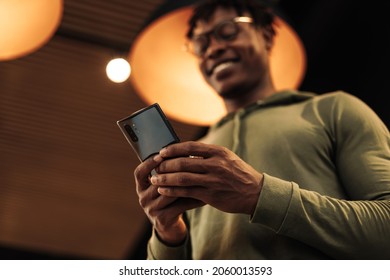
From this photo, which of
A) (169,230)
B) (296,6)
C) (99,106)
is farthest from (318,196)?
(99,106)

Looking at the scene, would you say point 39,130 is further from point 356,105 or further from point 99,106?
point 356,105

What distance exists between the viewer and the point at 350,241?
1.44 meters

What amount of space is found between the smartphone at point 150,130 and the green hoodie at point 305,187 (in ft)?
0.68

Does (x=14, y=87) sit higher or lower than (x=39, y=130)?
higher

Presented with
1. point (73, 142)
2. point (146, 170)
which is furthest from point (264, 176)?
point (73, 142)

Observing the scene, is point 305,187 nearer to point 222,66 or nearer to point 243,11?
point 222,66

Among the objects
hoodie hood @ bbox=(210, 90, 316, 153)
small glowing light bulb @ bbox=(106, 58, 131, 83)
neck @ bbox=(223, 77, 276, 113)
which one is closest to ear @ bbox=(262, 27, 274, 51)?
neck @ bbox=(223, 77, 276, 113)

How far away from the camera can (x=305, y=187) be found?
165 cm

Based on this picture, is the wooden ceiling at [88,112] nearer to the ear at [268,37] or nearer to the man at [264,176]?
the ear at [268,37]

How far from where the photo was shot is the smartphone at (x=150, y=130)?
1.47 meters

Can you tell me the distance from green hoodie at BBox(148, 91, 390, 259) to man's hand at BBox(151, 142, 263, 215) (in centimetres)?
3

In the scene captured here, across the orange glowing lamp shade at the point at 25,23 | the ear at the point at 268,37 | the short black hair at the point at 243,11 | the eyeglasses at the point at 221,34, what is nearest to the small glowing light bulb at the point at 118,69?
the orange glowing lamp shade at the point at 25,23

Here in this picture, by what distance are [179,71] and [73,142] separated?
64.7 inches

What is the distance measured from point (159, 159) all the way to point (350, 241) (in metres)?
0.38
